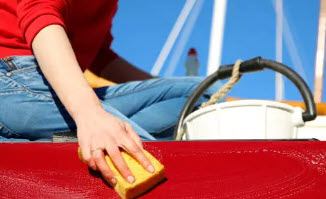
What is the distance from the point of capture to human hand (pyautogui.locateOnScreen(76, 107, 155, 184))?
716 millimetres

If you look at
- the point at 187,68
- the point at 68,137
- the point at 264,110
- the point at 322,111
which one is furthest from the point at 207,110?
the point at 187,68

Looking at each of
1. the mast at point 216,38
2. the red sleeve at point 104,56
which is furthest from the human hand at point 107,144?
the mast at point 216,38

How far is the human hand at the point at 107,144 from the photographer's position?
72 cm

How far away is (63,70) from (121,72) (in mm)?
1072

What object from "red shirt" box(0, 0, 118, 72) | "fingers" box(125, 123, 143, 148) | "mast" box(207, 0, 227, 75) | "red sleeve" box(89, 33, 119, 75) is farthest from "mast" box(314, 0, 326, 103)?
"fingers" box(125, 123, 143, 148)

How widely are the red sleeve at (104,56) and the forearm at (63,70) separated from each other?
0.89 meters

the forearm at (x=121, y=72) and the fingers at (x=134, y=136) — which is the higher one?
the fingers at (x=134, y=136)

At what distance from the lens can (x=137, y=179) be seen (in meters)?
0.69

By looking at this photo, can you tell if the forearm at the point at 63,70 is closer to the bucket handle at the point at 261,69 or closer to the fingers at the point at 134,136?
the fingers at the point at 134,136

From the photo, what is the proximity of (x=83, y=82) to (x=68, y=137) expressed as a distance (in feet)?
0.45

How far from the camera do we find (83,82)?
0.89 metres

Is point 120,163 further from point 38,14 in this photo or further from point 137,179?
point 38,14

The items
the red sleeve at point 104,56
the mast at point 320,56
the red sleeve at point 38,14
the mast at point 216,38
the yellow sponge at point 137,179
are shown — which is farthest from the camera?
the mast at point 216,38

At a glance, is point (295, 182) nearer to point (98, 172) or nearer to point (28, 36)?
point (98, 172)
